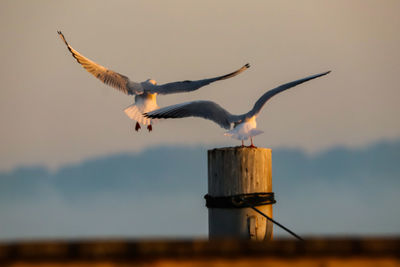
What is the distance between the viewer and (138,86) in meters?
16.9

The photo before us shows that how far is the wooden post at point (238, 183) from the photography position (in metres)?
7.74

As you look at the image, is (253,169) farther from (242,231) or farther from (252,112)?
(252,112)

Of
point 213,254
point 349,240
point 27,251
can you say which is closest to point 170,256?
point 213,254

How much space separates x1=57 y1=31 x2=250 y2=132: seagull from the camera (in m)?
16.5

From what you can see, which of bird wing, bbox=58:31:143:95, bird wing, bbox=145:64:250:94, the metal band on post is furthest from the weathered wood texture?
bird wing, bbox=58:31:143:95

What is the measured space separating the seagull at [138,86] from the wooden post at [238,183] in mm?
8360

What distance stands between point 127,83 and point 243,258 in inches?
502

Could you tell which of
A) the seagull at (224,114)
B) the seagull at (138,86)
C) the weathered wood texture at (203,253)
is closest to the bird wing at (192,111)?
the seagull at (224,114)

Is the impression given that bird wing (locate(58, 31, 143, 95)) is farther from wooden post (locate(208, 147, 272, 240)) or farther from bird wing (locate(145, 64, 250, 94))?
wooden post (locate(208, 147, 272, 240))

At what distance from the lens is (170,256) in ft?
14.9

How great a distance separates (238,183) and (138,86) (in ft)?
31.2

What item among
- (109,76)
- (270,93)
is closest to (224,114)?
(270,93)

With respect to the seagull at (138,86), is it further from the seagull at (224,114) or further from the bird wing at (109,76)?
the seagull at (224,114)

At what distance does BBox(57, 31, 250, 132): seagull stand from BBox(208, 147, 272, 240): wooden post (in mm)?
8360
